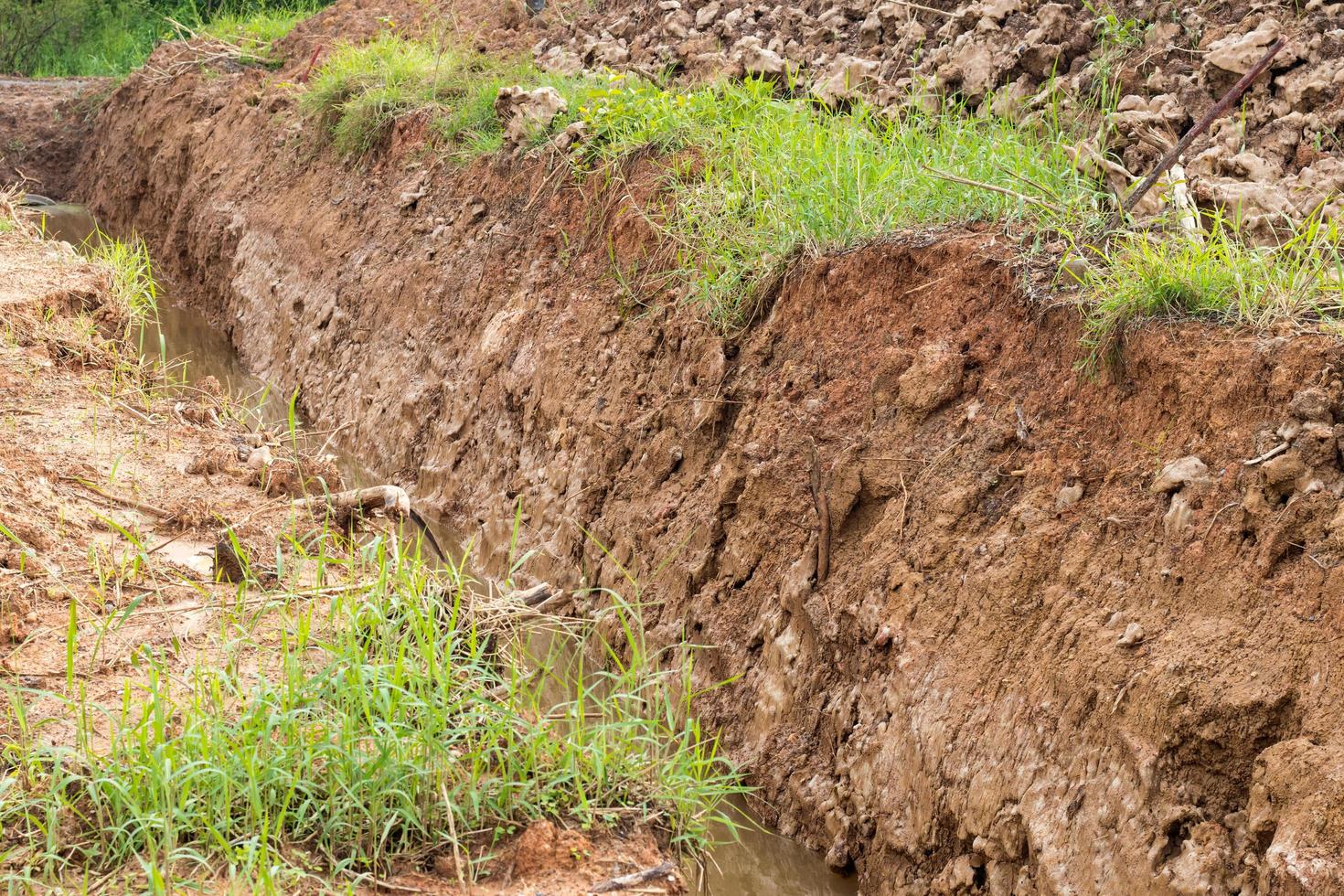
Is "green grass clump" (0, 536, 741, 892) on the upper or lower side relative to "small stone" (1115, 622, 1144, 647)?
upper

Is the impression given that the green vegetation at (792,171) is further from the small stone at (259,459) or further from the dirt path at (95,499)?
the dirt path at (95,499)

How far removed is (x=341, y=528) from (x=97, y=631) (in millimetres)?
773

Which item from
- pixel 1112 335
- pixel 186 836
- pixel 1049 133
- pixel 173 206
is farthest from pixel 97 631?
pixel 173 206

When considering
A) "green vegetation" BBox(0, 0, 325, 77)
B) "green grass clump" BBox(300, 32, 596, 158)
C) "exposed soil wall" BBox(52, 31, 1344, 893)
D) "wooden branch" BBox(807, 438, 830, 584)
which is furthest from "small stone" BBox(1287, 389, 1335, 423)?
"green vegetation" BBox(0, 0, 325, 77)

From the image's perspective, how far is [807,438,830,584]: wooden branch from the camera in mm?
3723

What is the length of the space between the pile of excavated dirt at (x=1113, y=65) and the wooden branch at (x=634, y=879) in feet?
8.08

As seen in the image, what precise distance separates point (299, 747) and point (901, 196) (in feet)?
9.02

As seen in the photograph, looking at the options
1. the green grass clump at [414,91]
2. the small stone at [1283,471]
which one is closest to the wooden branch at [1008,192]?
the small stone at [1283,471]

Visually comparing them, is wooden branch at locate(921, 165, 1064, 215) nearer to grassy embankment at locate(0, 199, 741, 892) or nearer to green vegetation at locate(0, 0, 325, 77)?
grassy embankment at locate(0, 199, 741, 892)

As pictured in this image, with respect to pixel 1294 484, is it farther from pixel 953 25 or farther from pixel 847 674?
pixel 953 25

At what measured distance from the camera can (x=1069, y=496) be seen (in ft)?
10.5

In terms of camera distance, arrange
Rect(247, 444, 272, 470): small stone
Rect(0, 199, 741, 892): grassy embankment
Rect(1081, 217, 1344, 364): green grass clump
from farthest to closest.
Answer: Rect(247, 444, 272, 470): small stone → Rect(1081, 217, 1344, 364): green grass clump → Rect(0, 199, 741, 892): grassy embankment

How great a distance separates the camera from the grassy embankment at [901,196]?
3.22 metres

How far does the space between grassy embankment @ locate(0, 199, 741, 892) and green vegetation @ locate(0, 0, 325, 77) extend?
1136cm
